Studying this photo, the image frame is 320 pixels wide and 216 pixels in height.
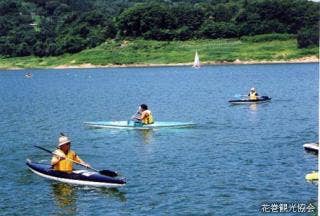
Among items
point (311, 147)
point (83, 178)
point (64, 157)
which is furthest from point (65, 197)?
point (311, 147)

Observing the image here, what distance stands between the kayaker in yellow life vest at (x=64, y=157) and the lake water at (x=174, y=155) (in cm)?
93

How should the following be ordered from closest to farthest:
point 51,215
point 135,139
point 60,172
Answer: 1. point 51,215
2. point 60,172
3. point 135,139

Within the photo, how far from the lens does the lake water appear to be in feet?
108

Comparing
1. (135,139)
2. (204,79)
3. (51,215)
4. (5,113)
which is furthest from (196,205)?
(204,79)

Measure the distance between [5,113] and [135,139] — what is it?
103 feet

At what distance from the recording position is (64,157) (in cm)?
3600

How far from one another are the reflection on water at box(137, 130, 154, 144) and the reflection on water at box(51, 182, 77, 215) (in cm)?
1444

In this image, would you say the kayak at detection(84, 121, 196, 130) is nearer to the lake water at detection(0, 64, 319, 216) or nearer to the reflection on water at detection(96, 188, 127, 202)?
the lake water at detection(0, 64, 319, 216)

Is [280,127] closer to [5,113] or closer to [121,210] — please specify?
[121,210]

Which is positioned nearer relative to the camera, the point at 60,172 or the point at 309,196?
the point at 309,196

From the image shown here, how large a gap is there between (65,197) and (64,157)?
2.50 metres

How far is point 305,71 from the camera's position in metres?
150

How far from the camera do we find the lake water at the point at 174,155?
1292 inches

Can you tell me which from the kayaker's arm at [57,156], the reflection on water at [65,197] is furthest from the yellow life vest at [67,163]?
the reflection on water at [65,197]
